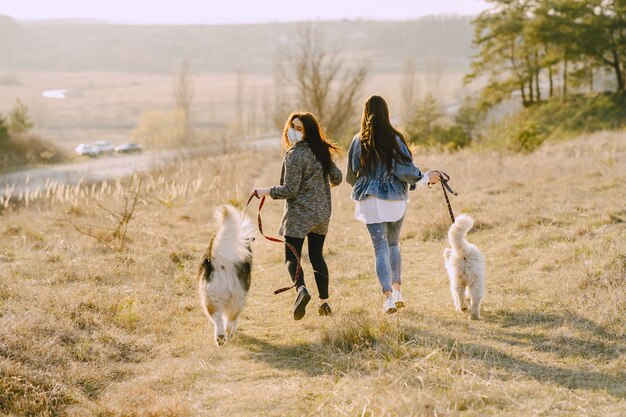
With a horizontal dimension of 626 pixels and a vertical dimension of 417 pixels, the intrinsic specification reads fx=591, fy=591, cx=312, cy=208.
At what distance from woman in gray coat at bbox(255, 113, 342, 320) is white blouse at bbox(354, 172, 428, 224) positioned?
19.1 inches

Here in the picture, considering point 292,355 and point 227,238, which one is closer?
point 292,355

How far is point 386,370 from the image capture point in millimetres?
4484

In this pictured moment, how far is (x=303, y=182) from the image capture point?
19.7ft

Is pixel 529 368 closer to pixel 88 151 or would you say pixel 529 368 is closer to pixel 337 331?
pixel 337 331

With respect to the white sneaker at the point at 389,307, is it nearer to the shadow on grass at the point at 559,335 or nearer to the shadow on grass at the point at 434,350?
the shadow on grass at the point at 434,350

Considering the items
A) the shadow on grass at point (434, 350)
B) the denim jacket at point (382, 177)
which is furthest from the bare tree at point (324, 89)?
the shadow on grass at point (434, 350)

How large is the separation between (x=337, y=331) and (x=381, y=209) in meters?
1.27

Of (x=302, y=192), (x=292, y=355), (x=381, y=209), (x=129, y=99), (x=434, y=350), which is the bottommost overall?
(x=292, y=355)

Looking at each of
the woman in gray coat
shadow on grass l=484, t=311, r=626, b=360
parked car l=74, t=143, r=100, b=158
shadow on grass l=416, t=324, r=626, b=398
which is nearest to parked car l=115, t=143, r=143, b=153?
parked car l=74, t=143, r=100, b=158

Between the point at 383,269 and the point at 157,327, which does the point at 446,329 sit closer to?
the point at 383,269

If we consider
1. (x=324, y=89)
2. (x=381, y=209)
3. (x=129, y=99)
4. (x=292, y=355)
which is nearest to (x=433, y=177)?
(x=381, y=209)

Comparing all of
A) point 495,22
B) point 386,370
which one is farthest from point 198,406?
point 495,22

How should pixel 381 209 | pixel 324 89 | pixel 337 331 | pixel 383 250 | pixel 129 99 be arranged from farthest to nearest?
1. pixel 129 99
2. pixel 324 89
3. pixel 383 250
4. pixel 381 209
5. pixel 337 331

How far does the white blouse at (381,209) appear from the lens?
5730mm
